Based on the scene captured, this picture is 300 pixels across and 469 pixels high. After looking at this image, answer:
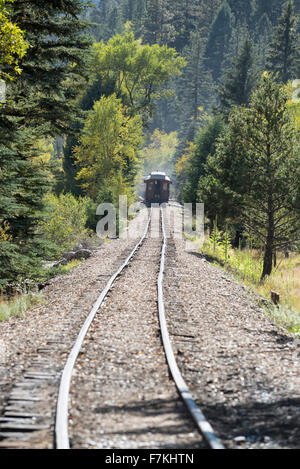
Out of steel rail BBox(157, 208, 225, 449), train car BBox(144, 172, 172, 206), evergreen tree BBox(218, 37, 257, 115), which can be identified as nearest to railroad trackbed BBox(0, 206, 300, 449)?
steel rail BBox(157, 208, 225, 449)

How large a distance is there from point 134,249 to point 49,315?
32.8ft

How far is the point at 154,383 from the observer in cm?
565

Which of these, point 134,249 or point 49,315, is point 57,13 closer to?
point 49,315

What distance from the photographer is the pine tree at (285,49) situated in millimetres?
48828

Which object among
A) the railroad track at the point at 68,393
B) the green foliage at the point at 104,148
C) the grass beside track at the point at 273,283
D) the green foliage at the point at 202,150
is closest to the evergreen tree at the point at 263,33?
the green foliage at the point at 104,148

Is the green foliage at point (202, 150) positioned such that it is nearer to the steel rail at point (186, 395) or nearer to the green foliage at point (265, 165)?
the green foliage at point (265, 165)

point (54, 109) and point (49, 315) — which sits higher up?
point (54, 109)


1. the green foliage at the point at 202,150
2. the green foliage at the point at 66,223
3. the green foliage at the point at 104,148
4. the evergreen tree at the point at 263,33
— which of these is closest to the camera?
the green foliage at the point at 66,223

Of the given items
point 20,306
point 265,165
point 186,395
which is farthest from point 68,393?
point 265,165

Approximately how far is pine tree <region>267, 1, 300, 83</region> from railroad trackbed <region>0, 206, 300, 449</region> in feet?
156

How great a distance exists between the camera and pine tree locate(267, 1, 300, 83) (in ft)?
160

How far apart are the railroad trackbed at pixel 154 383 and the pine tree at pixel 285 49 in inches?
1874
